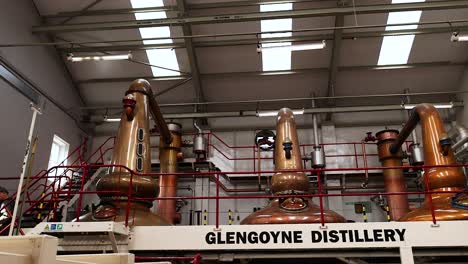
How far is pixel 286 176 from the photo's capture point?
7.23m

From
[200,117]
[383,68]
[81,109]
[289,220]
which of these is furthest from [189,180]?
[383,68]

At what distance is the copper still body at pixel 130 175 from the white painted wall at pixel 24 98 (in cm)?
450

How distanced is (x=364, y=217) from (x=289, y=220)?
618cm

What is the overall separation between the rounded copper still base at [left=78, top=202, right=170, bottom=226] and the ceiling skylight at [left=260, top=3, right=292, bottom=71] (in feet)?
23.9

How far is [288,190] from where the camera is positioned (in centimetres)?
712

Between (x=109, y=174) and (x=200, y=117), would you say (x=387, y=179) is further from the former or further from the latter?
(x=109, y=174)

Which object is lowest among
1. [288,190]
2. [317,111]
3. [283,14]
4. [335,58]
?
[288,190]

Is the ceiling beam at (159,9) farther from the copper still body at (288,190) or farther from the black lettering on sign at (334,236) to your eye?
the black lettering on sign at (334,236)

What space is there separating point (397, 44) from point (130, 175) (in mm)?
10018

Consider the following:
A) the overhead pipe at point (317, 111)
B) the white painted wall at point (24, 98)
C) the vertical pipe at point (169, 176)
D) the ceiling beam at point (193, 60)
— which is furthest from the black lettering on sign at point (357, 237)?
the white painted wall at point (24, 98)

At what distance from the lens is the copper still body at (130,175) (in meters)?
6.21

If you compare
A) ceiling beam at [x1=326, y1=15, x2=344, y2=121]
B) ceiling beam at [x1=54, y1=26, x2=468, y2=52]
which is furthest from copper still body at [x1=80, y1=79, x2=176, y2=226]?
ceiling beam at [x1=326, y1=15, x2=344, y2=121]

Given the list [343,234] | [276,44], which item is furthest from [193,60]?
[343,234]

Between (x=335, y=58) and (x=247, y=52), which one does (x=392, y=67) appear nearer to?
(x=335, y=58)
